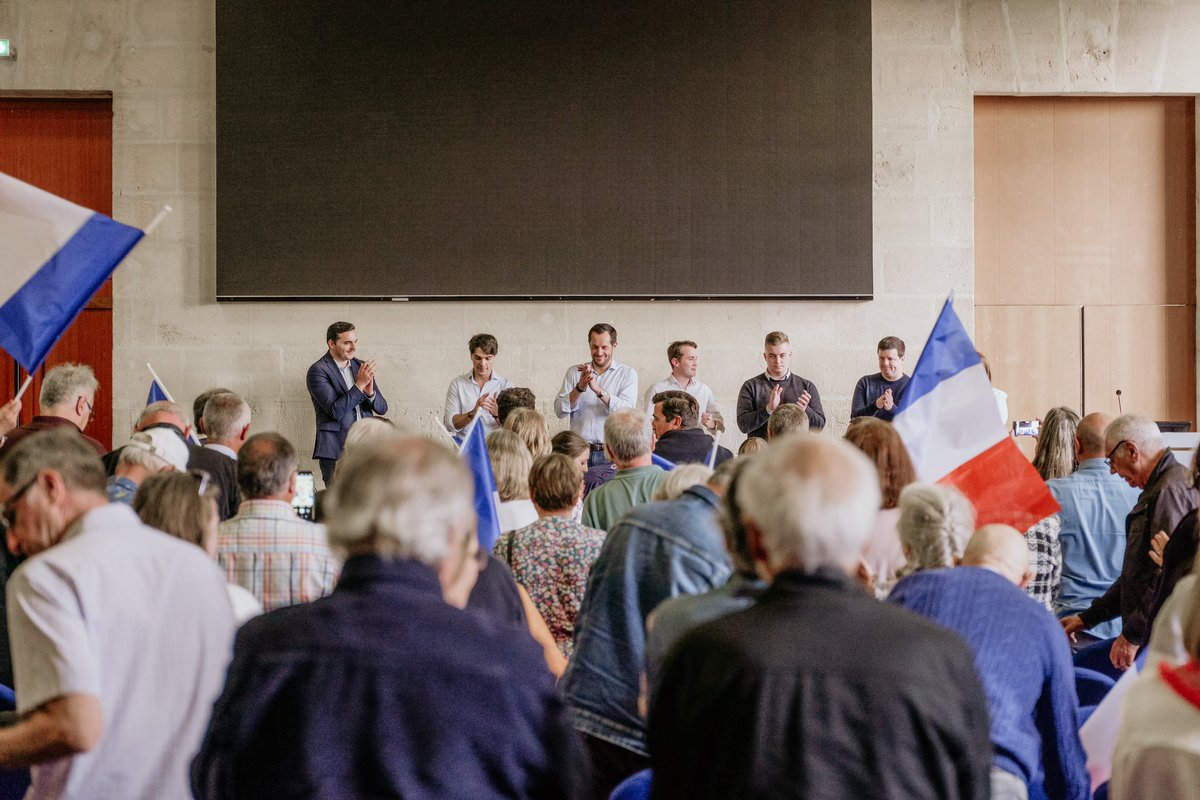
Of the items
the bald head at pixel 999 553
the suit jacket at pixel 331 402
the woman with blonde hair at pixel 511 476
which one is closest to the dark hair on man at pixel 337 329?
the suit jacket at pixel 331 402

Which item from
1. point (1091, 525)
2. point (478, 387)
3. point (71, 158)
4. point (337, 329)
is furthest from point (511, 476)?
point (71, 158)

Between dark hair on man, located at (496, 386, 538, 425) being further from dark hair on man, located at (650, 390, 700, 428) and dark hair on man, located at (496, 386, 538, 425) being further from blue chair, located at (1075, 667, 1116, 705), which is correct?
blue chair, located at (1075, 667, 1116, 705)

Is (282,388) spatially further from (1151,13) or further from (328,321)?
(1151,13)

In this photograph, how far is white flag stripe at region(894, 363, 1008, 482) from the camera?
389 cm

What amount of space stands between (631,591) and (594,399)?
5.80 meters

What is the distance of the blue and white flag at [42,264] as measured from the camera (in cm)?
407

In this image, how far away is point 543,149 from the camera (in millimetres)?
9055

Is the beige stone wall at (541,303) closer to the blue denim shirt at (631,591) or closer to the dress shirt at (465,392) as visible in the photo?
the dress shirt at (465,392)

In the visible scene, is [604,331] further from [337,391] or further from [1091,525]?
[1091,525]

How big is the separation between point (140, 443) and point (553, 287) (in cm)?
526

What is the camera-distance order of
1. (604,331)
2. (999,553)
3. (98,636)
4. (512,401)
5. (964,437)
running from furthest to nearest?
(604,331), (512,401), (964,437), (999,553), (98,636)

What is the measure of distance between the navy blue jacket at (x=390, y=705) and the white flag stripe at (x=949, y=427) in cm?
244

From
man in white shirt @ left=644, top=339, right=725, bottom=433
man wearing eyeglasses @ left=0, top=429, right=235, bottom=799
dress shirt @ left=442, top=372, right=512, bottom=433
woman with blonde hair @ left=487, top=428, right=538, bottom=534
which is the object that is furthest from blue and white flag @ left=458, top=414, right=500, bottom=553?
dress shirt @ left=442, top=372, right=512, bottom=433

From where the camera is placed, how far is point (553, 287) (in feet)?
29.8
